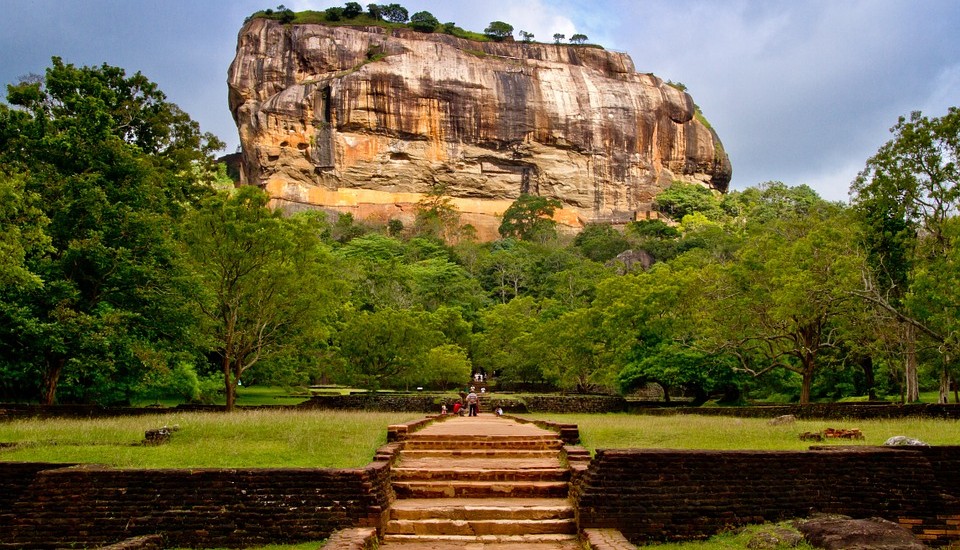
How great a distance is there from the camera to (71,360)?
59.7ft

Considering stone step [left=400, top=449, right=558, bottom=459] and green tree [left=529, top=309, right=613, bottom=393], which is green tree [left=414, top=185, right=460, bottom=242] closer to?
green tree [left=529, top=309, right=613, bottom=393]

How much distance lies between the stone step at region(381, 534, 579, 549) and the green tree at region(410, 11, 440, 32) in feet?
285

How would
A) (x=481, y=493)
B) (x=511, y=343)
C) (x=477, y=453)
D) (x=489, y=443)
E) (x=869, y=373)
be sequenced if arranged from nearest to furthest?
(x=481, y=493) → (x=477, y=453) → (x=489, y=443) → (x=869, y=373) → (x=511, y=343)

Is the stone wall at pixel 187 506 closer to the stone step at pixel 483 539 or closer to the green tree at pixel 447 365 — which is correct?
the stone step at pixel 483 539

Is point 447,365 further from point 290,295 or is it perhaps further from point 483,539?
point 483,539

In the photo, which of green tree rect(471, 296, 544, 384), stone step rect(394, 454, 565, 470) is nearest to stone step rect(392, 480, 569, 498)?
stone step rect(394, 454, 565, 470)

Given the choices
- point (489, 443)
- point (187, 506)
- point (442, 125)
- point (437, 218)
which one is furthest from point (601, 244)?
point (187, 506)

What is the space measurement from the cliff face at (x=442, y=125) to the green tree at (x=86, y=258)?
58.1m

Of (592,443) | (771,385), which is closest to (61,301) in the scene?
(592,443)

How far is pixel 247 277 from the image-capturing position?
2280 centimetres

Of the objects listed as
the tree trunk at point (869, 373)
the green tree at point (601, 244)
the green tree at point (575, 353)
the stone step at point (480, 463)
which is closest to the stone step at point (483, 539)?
the stone step at point (480, 463)

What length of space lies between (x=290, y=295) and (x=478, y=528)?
1599cm

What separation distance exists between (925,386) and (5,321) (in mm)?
30406

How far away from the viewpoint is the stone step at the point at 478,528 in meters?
8.80
